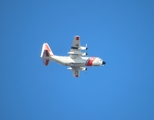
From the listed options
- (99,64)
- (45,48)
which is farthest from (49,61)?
(99,64)

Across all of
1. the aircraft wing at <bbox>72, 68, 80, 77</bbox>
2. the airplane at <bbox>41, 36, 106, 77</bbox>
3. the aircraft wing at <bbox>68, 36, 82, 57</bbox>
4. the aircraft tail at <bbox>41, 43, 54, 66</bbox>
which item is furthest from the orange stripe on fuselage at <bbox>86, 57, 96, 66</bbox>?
the aircraft tail at <bbox>41, 43, 54, 66</bbox>

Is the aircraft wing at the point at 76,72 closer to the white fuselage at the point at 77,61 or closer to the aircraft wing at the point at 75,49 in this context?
the white fuselage at the point at 77,61

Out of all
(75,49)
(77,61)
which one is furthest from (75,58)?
(75,49)

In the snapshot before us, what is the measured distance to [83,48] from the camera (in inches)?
2490

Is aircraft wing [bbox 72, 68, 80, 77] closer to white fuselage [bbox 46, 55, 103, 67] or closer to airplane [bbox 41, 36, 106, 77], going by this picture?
airplane [bbox 41, 36, 106, 77]

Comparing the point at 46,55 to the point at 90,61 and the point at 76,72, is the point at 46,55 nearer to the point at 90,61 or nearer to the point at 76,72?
the point at 76,72

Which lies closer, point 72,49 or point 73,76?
point 72,49

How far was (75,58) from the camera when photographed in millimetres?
63469

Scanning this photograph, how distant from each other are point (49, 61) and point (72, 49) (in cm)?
475

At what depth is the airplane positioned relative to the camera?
62.6 meters

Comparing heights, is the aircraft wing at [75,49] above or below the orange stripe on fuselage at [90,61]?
above

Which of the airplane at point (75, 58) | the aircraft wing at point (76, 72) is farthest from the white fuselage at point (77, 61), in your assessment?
the aircraft wing at point (76, 72)

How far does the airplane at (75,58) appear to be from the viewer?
6261 centimetres

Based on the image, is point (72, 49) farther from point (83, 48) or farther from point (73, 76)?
point (73, 76)
